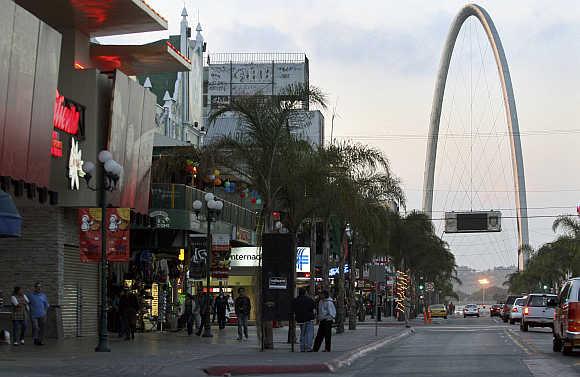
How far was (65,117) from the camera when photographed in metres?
37.2

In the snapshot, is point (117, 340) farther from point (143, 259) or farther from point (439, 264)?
point (439, 264)

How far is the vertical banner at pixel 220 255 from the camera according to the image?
43.7 metres

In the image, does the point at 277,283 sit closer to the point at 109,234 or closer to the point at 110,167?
the point at 110,167

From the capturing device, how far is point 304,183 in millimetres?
36406

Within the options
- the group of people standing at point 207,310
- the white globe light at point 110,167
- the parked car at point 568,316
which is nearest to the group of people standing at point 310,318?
the parked car at point 568,316

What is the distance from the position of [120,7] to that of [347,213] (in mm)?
11727

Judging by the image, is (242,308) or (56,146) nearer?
(56,146)

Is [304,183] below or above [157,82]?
below

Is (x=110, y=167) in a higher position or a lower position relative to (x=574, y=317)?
higher

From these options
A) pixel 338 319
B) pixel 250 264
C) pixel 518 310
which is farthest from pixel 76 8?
pixel 518 310

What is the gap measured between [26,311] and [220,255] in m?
14.8

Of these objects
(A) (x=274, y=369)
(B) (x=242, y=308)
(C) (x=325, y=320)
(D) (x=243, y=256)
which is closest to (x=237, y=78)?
(D) (x=243, y=256)

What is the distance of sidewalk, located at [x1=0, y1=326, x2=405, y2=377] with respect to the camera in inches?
882

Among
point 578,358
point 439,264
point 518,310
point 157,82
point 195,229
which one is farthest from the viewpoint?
point 439,264
